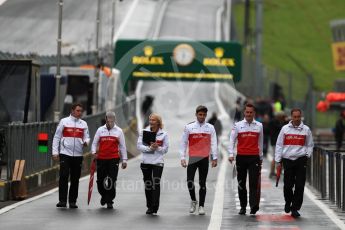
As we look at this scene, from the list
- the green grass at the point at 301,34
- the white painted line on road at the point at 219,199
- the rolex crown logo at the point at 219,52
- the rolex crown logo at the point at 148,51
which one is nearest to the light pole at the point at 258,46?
the rolex crown logo at the point at 219,52

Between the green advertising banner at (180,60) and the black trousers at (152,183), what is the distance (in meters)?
32.2

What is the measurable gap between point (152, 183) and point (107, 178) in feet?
3.88

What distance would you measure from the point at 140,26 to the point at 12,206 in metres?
82.2

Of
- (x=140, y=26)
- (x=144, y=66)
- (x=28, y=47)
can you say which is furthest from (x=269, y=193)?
(x=140, y=26)

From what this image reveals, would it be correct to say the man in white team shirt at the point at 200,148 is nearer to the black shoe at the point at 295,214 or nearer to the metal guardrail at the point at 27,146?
the black shoe at the point at 295,214

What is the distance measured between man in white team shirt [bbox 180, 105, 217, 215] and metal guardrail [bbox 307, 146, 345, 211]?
2.24 m

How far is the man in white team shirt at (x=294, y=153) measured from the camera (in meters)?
19.4

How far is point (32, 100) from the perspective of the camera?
3312 cm

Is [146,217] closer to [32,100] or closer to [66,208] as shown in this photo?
[66,208]

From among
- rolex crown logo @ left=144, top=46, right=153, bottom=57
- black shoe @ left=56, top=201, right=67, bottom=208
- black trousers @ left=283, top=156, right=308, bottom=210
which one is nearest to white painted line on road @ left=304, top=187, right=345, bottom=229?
black trousers @ left=283, top=156, right=308, bottom=210

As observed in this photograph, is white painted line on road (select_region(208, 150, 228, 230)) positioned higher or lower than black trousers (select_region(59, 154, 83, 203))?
lower

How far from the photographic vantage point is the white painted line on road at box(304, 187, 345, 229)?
1767 centimetres

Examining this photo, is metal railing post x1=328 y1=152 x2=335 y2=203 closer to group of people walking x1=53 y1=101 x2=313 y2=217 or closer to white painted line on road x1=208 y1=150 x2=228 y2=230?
white painted line on road x1=208 y1=150 x2=228 y2=230

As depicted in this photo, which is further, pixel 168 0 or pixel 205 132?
pixel 168 0
